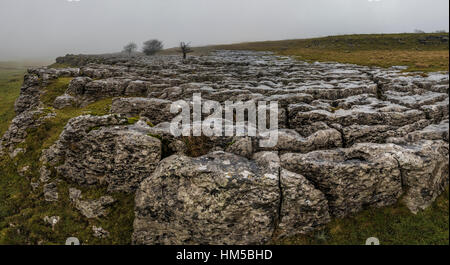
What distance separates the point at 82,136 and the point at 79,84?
951 inches

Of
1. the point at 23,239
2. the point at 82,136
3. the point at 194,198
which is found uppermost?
the point at 82,136

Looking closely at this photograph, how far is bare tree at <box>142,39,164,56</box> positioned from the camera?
139500 millimetres

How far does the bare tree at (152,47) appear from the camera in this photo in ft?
458

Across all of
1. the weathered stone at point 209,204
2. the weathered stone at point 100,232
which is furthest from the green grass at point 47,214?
the weathered stone at point 209,204

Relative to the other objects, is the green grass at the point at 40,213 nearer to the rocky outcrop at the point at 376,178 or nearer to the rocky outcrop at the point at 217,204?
the rocky outcrop at the point at 217,204

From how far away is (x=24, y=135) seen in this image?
23375 millimetres

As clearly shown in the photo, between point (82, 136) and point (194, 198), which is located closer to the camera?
point (194, 198)

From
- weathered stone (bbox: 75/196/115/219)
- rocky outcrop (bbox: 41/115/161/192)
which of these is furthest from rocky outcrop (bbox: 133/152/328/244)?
weathered stone (bbox: 75/196/115/219)

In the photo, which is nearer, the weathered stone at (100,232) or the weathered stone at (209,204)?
the weathered stone at (209,204)

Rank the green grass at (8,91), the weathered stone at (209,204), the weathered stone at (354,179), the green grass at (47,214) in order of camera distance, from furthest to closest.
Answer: the green grass at (8,91) < the green grass at (47,214) < the weathered stone at (354,179) < the weathered stone at (209,204)

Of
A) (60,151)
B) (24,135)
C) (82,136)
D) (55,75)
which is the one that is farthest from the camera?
(55,75)

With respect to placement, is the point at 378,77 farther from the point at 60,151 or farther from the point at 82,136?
the point at 60,151

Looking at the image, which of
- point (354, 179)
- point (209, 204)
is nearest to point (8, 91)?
point (209, 204)
